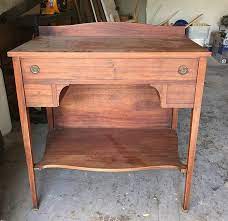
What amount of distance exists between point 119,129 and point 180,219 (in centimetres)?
56

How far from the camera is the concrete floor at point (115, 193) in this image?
130 cm

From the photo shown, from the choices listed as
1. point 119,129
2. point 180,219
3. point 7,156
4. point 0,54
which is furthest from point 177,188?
point 0,54

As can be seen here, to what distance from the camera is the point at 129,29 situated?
135cm

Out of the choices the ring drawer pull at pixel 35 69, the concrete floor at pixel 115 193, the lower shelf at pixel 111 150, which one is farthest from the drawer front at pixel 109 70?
the concrete floor at pixel 115 193

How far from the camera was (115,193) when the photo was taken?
4.72 ft

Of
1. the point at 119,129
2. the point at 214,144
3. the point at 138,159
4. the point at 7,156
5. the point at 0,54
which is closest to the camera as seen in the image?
the point at 138,159

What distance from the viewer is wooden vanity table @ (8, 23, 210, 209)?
102 centimetres

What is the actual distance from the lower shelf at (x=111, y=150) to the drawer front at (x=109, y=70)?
0.41 meters

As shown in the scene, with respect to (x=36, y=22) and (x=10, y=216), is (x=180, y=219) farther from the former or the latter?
(x=36, y=22)

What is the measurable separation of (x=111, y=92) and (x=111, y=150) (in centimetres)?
32

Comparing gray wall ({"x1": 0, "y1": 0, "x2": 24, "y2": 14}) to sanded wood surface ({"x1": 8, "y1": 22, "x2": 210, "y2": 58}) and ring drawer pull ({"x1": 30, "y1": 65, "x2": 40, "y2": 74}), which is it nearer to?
sanded wood surface ({"x1": 8, "y1": 22, "x2": 210, "y2": 58})

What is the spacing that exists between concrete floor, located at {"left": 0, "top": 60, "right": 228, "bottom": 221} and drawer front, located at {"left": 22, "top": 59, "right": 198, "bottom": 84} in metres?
0.64

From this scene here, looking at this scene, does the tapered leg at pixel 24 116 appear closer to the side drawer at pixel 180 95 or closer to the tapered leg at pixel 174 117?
the side drawer at pixel 180 95

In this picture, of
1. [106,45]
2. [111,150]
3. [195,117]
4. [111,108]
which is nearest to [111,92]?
[111,108]
